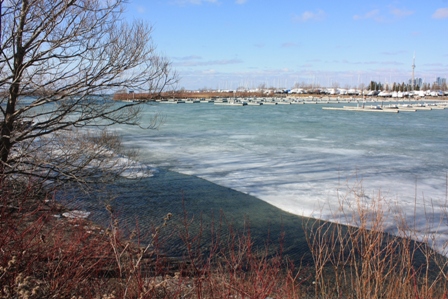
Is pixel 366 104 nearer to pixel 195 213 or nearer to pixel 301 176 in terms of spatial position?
pixel 301 176

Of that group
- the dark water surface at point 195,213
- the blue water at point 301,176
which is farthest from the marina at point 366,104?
the dark water surface at point 195,213

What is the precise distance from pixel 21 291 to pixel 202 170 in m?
9.40

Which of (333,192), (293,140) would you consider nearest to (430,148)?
(293,140)

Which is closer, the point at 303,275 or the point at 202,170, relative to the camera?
the point at 303,275

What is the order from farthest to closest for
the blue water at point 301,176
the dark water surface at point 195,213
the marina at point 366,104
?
the marina at point 366,104 → the blue water at point 301,176 → the dark water surface at point 195,213

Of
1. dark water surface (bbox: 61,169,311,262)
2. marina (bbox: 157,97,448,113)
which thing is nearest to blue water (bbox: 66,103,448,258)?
dark water surface (bbox: 61,169,311,262)

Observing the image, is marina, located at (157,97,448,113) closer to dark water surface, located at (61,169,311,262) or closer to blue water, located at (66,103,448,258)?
blue water, located at (66,103,448,258)

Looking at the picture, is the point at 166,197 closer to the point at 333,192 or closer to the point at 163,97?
the point at 163,97

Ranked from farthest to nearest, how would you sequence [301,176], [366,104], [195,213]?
1. [366,104]
2. [301,176]
3. [195,213]

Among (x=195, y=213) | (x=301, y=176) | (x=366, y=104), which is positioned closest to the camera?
(x=195, y=213)

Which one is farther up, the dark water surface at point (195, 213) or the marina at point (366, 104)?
the dark water surface at point (195, 213)

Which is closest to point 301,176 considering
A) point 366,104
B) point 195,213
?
point 195,213

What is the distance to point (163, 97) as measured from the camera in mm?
6594

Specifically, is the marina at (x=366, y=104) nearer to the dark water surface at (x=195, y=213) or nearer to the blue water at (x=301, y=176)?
the blue water at (x=301, y=176)
